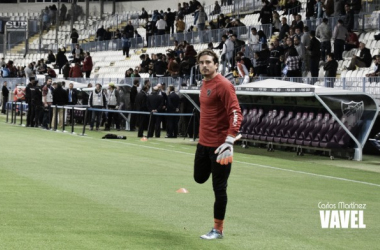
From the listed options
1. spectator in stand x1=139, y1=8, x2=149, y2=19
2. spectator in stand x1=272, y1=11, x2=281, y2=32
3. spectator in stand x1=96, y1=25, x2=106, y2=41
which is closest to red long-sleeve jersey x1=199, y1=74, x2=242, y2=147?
spectator in stand x1=272, y1=11, x2=281, y2=32

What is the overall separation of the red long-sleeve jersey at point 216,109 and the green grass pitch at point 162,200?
118 centimetres

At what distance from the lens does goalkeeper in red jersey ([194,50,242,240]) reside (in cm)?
1047

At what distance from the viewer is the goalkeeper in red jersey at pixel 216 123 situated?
10473 mm

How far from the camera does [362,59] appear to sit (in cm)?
3070

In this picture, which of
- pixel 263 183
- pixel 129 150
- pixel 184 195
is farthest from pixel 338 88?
pixel 184 195

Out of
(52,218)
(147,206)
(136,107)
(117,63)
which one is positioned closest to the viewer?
(52,218)

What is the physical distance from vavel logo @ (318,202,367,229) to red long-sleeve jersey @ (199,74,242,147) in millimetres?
2192

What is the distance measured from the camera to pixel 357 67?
31.0 metres

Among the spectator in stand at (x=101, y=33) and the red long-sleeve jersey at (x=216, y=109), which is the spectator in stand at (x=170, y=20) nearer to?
the spectator in stand at (x=101, y=33)

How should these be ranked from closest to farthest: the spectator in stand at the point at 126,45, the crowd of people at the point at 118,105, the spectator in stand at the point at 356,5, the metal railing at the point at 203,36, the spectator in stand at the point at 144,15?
the crowd of people at the point at 118,105
the spectator in stand at the point at 356,5
the metal railing at the point at 203,36
the spectator in stand at the point at 126,45
the spectator in stand at the point at 144,15

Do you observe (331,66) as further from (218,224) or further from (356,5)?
(218,224)

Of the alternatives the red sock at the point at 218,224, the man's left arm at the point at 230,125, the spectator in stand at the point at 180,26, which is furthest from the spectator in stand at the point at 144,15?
the red sock at the point at 218,224

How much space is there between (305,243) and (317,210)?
119 inches

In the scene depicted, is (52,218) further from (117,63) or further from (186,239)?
(117,63)
